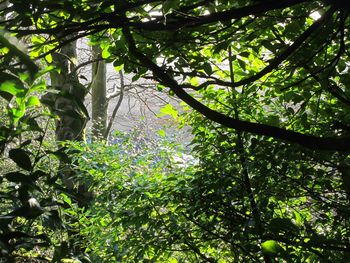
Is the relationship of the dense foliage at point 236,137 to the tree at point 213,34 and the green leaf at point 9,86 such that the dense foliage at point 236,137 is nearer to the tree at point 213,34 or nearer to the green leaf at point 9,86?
the tree at point 213,34

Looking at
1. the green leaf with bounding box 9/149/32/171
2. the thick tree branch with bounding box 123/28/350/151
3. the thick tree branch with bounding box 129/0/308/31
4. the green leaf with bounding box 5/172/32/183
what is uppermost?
the thick tree branch with bounding box 129/0/308/31

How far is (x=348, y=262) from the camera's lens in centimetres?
158

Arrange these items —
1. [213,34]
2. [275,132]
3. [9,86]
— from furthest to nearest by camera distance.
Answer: [213,34] < [275,132] < [9,86]

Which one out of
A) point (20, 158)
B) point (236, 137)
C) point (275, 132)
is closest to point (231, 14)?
point (275, 132)

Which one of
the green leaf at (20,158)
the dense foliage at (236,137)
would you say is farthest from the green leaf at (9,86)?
the dense foliage at (236,137)

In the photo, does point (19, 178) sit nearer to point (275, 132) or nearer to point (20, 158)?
point (20, 158)

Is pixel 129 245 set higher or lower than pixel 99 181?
lower

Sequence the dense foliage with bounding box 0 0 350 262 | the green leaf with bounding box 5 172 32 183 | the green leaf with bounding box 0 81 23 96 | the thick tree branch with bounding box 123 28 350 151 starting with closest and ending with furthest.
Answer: the green leaf with bounding box 0 81 23 96
the green leaf with bounding box 5 172 32 183
the thick tree branch with bounding box 123 28 350 151
the dense foliage with bounding box 0 0 350 262

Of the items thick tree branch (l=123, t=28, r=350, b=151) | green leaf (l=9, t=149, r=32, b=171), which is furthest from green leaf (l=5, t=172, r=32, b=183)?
thick tree branch (l=123, t=28, r=350, b=151)

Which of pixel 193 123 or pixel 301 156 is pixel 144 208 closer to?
pixel 193 123

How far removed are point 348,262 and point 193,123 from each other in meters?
1.27

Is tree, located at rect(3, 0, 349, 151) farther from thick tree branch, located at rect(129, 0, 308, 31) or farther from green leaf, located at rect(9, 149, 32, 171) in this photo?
green leaf, located at rect(9, 149, 32, 171)

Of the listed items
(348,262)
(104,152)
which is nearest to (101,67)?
(104,152)

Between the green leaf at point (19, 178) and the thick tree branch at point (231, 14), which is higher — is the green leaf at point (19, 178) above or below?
below
